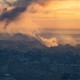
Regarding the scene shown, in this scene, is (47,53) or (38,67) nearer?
(38,67)

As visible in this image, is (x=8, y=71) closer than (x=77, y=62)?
Yes

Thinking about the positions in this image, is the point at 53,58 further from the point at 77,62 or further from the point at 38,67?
the point at 38,67

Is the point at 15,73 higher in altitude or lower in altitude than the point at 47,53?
higher

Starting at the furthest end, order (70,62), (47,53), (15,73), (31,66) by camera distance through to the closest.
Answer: (47,53)
(70,62)
(31,66)
(15,73)

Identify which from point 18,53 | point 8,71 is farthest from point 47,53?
point 8,71

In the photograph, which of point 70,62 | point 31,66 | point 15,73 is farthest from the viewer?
point 70,62

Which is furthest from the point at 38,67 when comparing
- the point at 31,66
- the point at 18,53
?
the point at 18,53

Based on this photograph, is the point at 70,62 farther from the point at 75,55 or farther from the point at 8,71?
the point at 8,71

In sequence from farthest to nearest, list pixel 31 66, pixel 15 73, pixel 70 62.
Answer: pixel 70 62, pixel 31 66, pixel 15 73
